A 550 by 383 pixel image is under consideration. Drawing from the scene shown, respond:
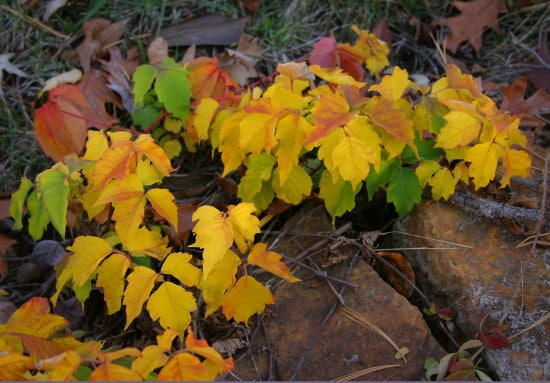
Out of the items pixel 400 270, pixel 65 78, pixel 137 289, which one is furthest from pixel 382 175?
pixel 65 78

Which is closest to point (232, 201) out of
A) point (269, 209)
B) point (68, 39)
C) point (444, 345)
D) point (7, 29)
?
point (269, 209)

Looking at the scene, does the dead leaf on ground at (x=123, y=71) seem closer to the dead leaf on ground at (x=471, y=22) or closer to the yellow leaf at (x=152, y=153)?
the yellow leaf at (x=152, y=153)

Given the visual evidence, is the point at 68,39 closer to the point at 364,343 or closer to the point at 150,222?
the point at 150,222

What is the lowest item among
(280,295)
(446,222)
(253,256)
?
(280,295)

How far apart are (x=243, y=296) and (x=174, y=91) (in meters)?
0.90

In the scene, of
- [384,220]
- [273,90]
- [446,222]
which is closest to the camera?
[273,90]

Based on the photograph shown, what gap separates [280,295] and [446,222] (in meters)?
0.57

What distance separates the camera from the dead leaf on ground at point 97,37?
245cm

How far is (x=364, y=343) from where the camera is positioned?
5.13 ft

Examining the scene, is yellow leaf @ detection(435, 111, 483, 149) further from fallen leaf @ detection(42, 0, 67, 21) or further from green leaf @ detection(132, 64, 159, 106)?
fallen leaf @ detection(42, 0, 67, 21)

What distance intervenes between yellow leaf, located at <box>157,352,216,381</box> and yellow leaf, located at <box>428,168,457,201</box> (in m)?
0.94

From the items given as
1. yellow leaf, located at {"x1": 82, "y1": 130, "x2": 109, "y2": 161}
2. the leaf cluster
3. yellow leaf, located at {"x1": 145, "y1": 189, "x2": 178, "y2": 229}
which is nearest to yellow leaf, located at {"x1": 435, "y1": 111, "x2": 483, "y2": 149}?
the leaf cluster

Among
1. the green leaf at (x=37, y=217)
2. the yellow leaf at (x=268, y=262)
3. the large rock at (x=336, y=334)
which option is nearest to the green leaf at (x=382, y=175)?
the large rock at (x=336, y=334)

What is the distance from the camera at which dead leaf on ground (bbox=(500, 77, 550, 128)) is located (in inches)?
72.3
